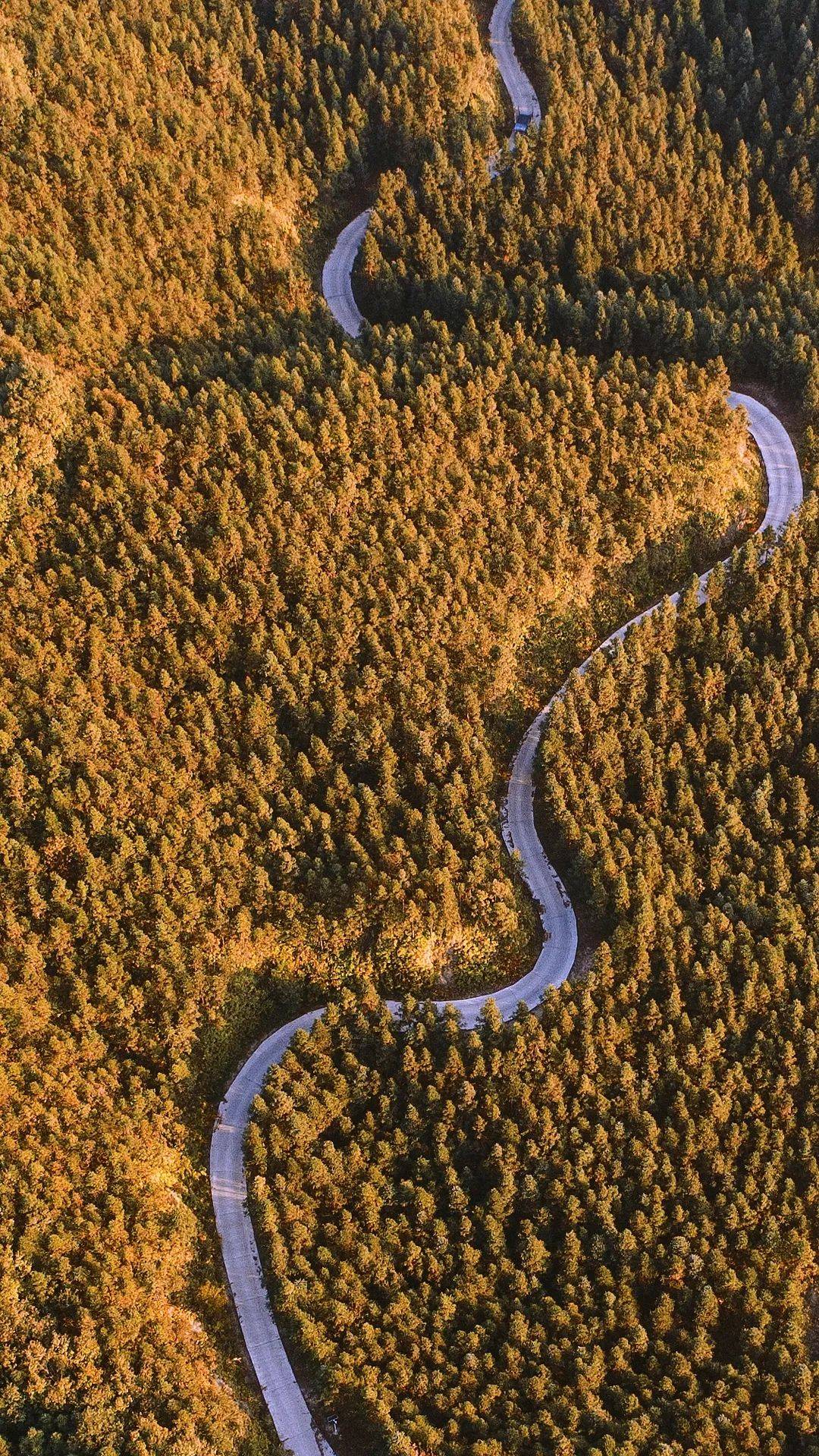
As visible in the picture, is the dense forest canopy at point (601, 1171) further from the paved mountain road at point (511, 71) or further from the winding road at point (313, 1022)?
the paved mountain road at point (511, 71)

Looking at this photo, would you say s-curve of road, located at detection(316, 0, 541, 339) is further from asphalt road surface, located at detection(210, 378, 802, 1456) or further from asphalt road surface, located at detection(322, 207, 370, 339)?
asphalt road surface, located at detection(210, 378, 802, 1456)

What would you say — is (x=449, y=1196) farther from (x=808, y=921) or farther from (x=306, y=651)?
(x=306, y=651)

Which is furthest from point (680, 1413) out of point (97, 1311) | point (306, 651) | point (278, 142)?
point (278, 142)

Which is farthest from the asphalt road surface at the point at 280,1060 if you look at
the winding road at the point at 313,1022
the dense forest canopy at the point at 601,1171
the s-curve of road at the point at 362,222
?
the s-curve of road at the point at 362,222

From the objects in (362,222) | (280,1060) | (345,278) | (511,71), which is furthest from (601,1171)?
(511,71)

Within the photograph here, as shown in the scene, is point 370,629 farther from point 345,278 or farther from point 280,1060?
point 345,278

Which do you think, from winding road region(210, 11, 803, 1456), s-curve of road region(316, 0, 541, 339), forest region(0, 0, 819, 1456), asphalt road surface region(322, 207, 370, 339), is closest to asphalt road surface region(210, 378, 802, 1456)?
winding road region(210, 11, 803, 1456)
